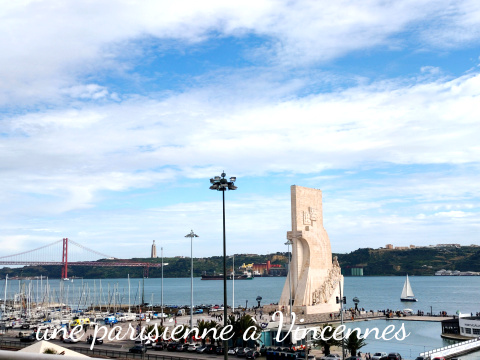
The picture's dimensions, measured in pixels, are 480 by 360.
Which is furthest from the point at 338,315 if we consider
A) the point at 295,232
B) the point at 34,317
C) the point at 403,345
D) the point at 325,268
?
the point at 34,317

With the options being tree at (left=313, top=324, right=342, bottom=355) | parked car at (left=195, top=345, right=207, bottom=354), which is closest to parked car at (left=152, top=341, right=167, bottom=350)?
parked car at (left=195, top=345, right=207, bottom=354)

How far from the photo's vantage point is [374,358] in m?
32.1

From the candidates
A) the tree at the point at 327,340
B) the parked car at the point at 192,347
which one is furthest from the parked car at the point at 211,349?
the tree at the point at 327,340

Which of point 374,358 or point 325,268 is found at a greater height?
point 325,268

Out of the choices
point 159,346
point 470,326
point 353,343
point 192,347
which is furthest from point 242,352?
point 470,326

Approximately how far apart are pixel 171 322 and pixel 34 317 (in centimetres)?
2856

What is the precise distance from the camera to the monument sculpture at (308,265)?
5691cm

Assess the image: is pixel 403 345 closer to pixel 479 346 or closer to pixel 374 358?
pixel 479 346

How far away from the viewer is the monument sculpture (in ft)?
187

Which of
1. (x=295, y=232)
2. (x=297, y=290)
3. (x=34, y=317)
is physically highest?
(x=295, y=232)

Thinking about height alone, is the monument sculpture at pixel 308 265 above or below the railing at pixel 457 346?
above

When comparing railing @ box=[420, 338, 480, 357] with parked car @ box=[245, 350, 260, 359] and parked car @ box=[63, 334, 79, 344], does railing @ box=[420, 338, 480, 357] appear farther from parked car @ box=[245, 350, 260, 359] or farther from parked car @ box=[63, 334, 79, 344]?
parked car @ box=[63, 334, 79, 344]

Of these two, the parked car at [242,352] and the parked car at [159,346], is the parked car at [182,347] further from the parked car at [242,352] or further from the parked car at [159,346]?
the parked car at [242,352]

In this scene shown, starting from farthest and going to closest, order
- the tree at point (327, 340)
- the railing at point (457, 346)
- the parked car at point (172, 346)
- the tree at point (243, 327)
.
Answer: the parked car at point (172, 346), the tree at point (243, 327), the tree at point (327, 340), the railing at point (457, 346)
